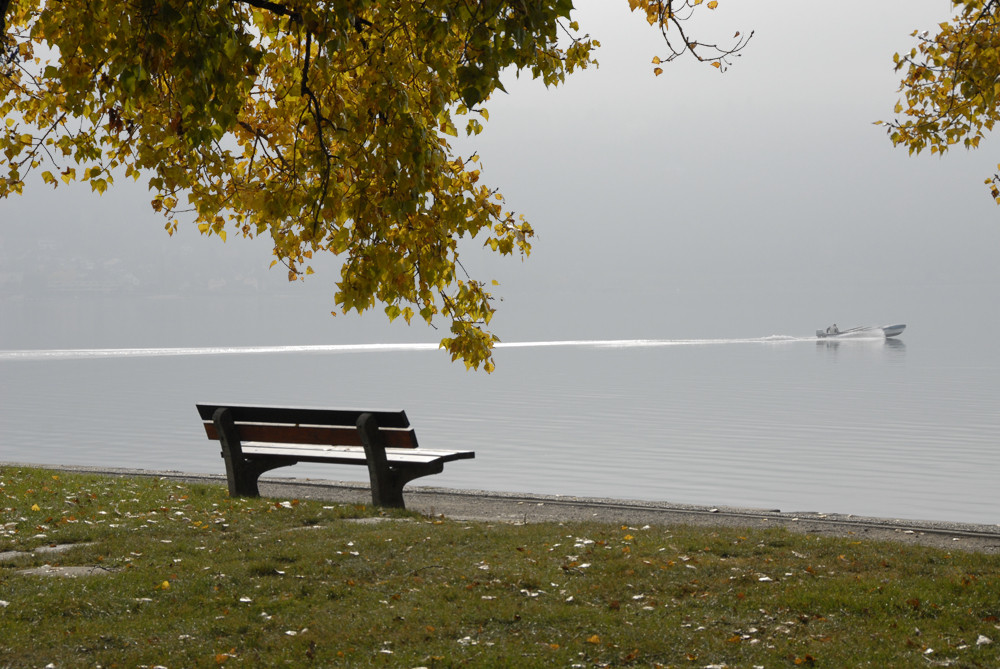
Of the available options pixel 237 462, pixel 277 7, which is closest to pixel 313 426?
pixel 237 462

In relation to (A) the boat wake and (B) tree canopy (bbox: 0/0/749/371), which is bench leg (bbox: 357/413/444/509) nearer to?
(B) tree canopy (bbox: 0/0/749/371)

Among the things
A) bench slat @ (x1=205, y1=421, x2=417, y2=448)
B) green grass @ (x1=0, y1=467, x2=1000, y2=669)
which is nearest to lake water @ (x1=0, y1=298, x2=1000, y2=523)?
bench slat @ (x1=205, y1=421, x2=417, y2=448)

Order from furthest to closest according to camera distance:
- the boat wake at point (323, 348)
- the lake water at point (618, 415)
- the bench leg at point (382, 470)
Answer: the boat wake at point (323, 348) → the lake water at point (618, 415) → the bench leg at point (382, 470)

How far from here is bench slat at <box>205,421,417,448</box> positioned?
32.1 ft

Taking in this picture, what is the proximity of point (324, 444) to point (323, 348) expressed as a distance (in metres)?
54.7

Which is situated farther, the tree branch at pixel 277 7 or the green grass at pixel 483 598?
the tree branch at pixel 277 7

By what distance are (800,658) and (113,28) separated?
15.7 ft

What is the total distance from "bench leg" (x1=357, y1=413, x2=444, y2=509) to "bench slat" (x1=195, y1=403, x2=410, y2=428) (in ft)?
0.40

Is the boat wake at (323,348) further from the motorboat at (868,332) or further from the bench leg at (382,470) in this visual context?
the bench leg at (382,470)

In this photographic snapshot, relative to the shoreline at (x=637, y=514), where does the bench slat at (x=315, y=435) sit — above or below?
above

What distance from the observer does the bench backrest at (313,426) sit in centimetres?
977

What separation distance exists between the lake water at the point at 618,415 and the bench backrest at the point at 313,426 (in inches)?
317

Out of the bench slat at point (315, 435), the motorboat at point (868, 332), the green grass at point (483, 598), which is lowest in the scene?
the green grass at point (483, 598)

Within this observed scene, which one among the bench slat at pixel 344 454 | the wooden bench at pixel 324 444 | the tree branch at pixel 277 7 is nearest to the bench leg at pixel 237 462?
the wooden bench at pixel 324 444
